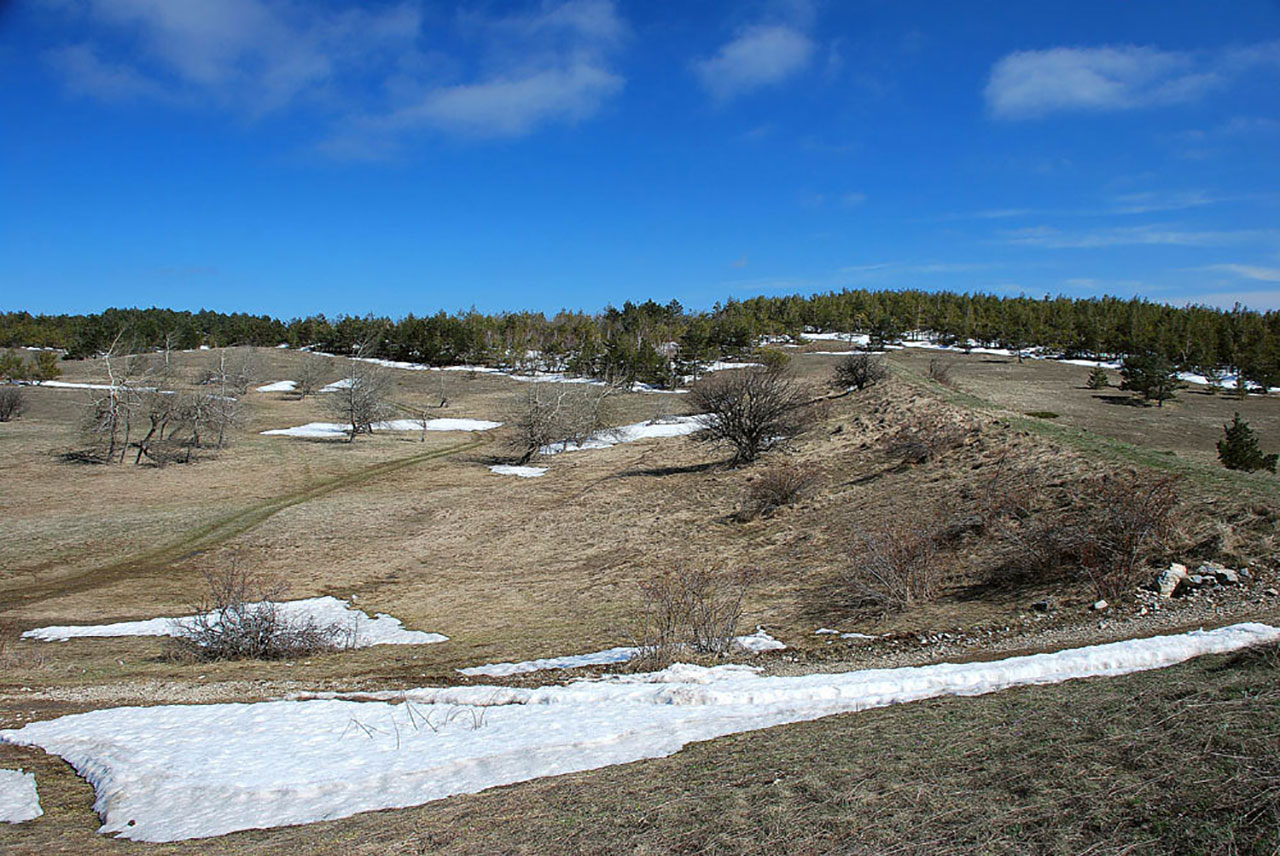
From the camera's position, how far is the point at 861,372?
124ft

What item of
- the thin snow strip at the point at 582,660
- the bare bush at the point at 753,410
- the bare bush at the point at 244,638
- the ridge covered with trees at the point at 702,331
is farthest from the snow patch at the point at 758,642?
the ridge covered with trees at the point at 702,331

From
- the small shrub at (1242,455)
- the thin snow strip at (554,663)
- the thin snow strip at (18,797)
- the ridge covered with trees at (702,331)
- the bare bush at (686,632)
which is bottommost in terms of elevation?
the thin snow strip at (554,663)

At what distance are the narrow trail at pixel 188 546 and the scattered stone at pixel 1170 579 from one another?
25.8 meters

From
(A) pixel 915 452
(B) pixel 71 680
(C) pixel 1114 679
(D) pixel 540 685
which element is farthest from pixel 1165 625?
(B) pixel 71 680

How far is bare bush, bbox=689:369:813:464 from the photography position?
98.1 feet

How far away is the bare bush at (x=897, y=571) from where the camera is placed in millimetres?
13219

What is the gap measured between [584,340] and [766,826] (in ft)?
364

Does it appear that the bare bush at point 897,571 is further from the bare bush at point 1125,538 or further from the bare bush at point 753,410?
the bare bush at point 753,410

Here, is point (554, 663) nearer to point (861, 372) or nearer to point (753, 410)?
point (753, 410)

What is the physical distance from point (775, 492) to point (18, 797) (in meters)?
19.0

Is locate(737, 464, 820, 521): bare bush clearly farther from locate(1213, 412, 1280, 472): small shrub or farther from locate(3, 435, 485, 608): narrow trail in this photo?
locate(3, 435, 485, 608): narrow trail

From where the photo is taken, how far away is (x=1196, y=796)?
12.6ft

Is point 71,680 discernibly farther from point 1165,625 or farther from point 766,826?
point 1165,625

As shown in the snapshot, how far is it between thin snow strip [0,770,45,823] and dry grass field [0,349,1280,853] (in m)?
0.16
